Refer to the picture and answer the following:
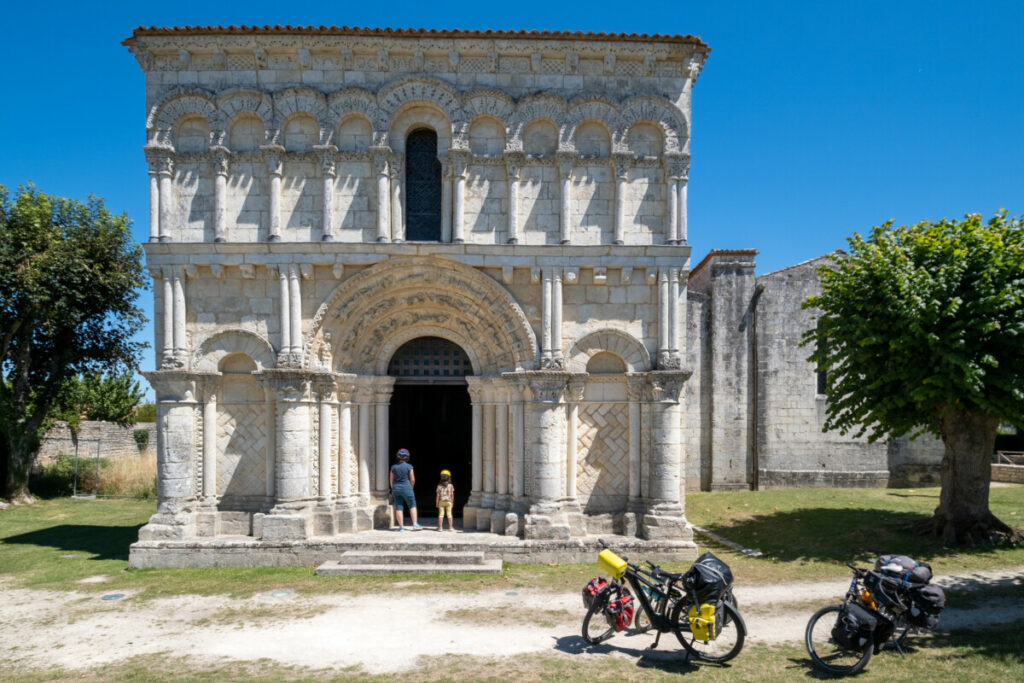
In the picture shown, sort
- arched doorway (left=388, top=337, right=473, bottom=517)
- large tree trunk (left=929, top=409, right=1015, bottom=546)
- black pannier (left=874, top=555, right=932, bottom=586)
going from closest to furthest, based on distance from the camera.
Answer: black pannier (left=874, top=555, right=932, bottom=586)
large tree trunk (left=929, top=409, right=1015, bottom=546)
arched doorway (left=388, top=337, right=473, bottom=517)

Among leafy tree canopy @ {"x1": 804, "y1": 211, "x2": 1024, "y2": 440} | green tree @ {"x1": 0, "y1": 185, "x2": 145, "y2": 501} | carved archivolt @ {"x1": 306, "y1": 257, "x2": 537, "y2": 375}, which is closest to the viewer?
leafy tree canopy @ {"x1": 804, "y1": 211, "x2": 1024, "y2": 440}

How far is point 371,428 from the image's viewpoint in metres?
12.3

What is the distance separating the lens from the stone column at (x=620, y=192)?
37.5 ft

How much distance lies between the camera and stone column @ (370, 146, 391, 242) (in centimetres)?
1128

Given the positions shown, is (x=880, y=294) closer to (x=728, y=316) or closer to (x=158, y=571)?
(x=728, y=316)

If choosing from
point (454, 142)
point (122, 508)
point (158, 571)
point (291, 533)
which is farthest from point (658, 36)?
point (122, 508)

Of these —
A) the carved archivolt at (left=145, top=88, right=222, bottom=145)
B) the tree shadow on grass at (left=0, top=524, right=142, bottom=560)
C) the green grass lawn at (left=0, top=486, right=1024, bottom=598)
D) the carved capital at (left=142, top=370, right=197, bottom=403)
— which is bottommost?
the tree shadow on grass at (left=0, top=524, right=142, bottom=560)

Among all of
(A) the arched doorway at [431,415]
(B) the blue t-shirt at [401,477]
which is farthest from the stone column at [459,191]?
(B) the blue t-shirt at [401,477]

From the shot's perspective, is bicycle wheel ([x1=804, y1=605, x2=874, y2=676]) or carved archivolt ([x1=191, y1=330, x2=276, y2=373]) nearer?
bicycle wheel ([x1=804, y1=605, x2=874, y2=676])

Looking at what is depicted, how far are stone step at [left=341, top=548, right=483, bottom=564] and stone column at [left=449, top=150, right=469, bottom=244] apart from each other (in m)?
5.70

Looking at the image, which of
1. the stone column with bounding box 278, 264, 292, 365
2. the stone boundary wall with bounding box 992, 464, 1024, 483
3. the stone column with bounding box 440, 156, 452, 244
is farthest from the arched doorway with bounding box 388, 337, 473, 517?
the stone boundary wall with bounding box 992, 464, 1024, 483

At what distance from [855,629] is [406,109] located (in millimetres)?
10801

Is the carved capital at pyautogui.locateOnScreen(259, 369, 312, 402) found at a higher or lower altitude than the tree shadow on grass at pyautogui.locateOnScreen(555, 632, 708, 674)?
higher

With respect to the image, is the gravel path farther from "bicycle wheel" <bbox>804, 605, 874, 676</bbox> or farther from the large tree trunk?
the large tree trunk
